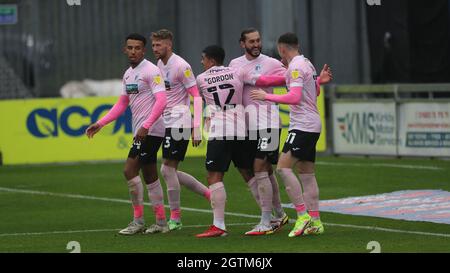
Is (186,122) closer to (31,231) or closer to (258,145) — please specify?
(258,145)

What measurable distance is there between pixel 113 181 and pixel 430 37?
Result: 9658mm

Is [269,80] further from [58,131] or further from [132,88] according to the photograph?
[58,131]

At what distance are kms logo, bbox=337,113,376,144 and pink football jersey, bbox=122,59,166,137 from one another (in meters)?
11.3

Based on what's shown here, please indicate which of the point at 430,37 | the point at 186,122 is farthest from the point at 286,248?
the point at 430,37

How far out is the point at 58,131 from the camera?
27.7 m

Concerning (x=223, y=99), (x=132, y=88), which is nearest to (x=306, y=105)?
(x=223, y=99)

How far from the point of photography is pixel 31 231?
16.7 metres

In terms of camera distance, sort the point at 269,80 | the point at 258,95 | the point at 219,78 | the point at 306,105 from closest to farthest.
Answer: the point at 258,95, the point at 306,105, the point at 219,78, the point at 269,80

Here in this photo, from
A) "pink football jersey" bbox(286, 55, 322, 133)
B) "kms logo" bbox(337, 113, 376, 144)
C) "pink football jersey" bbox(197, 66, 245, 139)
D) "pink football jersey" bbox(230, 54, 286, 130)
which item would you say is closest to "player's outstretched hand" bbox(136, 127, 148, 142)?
"pink football jersey" bbox(197, 66, 245, 139)

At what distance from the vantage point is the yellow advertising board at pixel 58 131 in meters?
27.5

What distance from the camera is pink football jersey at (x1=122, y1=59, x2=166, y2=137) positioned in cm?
1594

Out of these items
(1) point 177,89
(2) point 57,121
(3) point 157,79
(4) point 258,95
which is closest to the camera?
(4) point 258,95

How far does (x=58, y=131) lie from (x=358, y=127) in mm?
6313

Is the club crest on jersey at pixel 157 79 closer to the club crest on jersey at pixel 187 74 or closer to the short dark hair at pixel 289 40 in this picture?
the club crest on jersey at pixel 187 74
